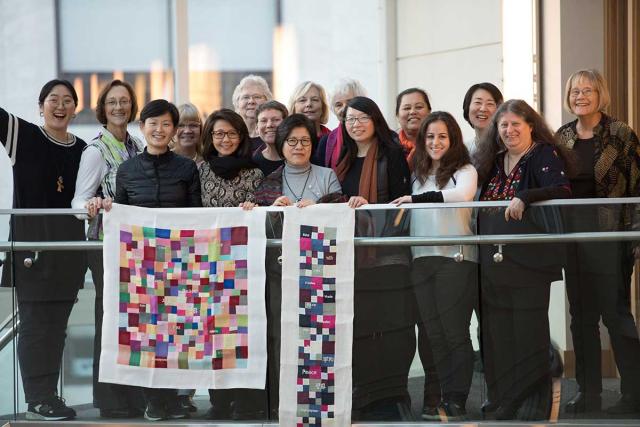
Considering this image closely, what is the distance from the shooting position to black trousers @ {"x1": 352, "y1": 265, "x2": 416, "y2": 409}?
Result: 265 inches

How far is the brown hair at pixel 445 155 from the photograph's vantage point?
6770mm

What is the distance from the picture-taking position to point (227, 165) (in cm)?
689

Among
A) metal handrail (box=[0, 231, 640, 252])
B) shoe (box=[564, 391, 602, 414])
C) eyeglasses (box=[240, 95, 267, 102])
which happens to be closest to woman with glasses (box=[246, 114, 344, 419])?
metal handrail (box=[0, 231, 640, 252])

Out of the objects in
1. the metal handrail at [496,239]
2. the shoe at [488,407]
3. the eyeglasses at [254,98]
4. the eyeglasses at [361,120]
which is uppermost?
the eyeglasses at [254,98]

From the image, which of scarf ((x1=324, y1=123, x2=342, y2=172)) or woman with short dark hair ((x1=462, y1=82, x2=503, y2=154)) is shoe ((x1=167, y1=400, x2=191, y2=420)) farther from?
woman with short dark hair ((x1=462, y1=82, x2=503, y2=154))

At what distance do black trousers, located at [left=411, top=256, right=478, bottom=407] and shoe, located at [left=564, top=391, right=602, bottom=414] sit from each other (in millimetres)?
586

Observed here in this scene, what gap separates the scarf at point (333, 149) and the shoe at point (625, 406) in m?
2.08

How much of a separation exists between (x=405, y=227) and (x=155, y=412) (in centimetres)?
178

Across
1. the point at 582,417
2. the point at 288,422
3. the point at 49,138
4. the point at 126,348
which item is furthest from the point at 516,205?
the point at 49,138

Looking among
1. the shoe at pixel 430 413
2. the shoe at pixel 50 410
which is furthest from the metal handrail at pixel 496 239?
the shoe at pixel 50 410

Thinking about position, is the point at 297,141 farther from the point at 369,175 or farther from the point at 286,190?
the point at 369,175

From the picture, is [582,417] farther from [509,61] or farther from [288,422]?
[509,61]

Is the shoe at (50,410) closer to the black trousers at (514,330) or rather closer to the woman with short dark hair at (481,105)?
the black trousers at (514,330)

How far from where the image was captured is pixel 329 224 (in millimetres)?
6680
